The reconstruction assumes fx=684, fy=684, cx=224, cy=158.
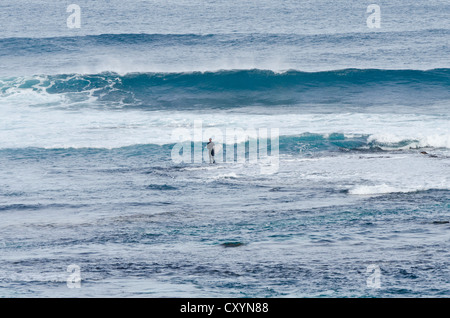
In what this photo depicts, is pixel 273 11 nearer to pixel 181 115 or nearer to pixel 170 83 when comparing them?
pixel 170 83

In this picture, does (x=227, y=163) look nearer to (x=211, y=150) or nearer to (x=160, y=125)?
(x=211, y=150)

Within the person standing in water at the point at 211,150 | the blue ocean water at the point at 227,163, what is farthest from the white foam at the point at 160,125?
the person standing in water at the point at 211,150

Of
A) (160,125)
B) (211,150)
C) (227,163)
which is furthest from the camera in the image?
(160,125)

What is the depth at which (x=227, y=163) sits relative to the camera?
19.8 metres

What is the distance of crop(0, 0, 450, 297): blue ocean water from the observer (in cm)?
1081

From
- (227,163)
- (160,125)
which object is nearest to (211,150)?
(227,163)

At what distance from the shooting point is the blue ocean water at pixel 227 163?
10.8 metres

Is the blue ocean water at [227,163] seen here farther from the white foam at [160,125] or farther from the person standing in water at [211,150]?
the person standing in water at [211,150]

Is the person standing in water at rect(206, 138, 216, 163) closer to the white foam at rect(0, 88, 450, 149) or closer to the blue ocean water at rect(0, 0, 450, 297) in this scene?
the blue ocean water at rect(0, 0, 450, 297)

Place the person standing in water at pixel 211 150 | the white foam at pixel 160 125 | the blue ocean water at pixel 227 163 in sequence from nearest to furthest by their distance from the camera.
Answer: the blue ocean water at pixel 227 163 < the person standing in water at pixel 211 150 < the white foam at pixel 160 125

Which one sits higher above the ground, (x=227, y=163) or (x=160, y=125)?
(x=160, y=125)

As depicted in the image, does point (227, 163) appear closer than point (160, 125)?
Yes

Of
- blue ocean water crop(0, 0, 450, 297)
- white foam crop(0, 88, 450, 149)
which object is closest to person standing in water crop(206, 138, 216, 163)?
blue ocean water crop(0, 0, 450, 297)
